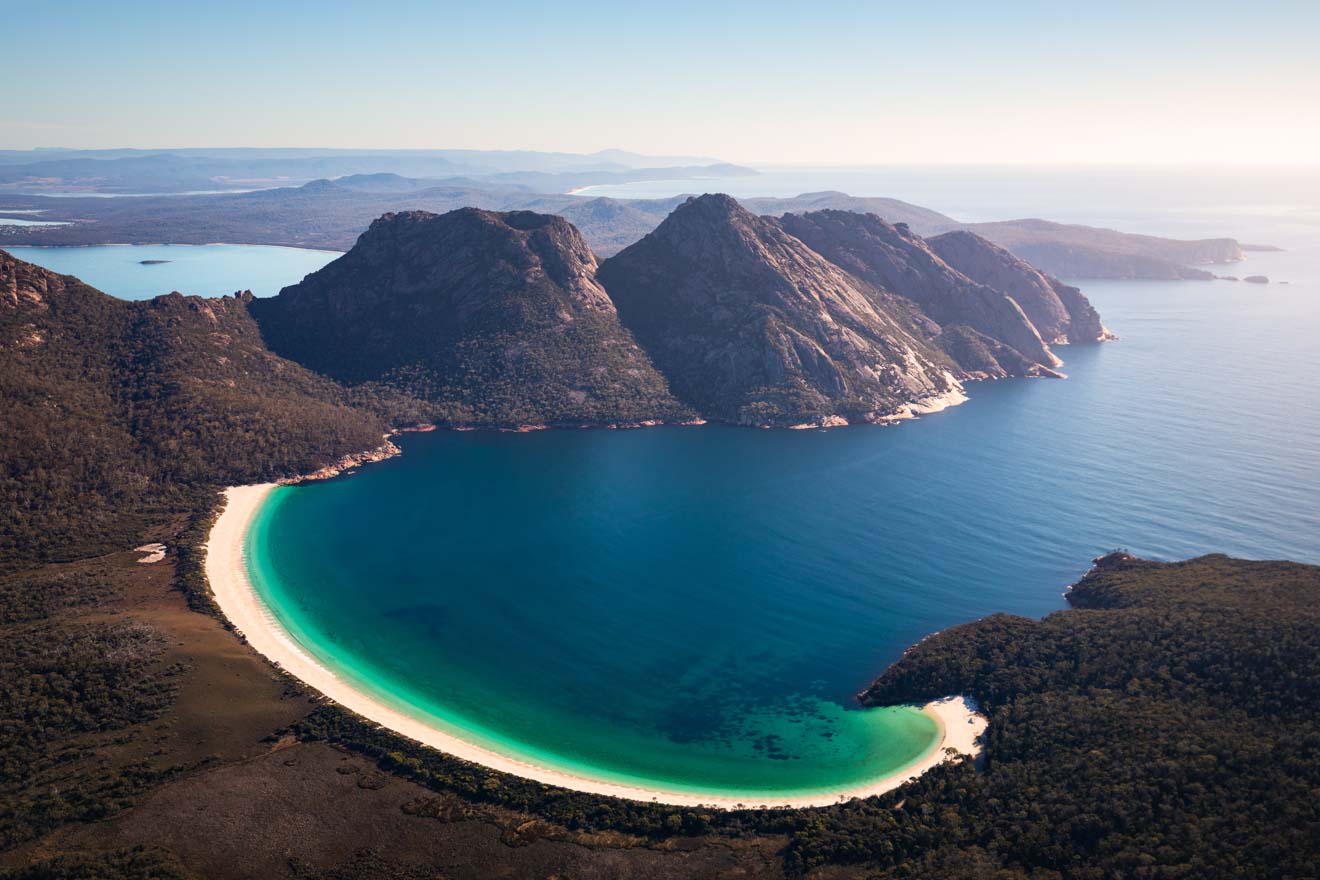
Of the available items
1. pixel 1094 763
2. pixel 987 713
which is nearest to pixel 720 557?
pixel 987 713

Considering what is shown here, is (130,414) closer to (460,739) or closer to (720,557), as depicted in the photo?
(460,739)

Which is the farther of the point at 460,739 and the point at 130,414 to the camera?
the point at 130,414

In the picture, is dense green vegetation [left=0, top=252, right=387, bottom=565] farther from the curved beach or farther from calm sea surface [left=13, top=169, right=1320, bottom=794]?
the curved beach

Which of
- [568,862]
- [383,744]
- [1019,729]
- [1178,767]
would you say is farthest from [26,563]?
[1178,767]

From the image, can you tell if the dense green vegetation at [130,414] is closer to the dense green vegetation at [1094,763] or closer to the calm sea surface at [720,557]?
the calm sea surface at [720,557]

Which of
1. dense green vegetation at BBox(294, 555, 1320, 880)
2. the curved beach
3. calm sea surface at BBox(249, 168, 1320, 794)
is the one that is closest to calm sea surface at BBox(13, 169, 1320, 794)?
calm sea surface at BBox(249, 168, 1320, 794)

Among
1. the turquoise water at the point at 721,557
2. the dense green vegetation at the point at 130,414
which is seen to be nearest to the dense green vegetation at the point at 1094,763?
the turquoise water at the point at 721,557
